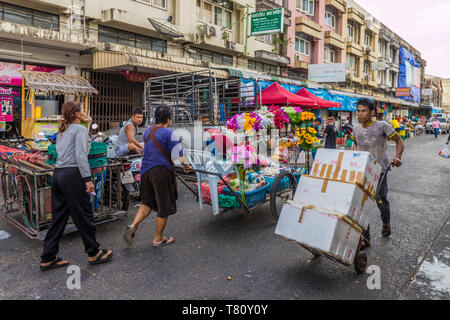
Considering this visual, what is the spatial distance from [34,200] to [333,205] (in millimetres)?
3740

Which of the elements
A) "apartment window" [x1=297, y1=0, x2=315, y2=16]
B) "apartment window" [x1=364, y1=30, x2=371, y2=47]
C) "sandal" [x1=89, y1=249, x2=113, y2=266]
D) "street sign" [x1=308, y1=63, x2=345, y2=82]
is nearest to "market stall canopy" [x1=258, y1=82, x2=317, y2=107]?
"sandal" [x1=89, y1=249, x2=113, y2=266]

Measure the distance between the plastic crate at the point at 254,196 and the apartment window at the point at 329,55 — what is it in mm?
26569

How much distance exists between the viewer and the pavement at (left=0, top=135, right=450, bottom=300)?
3.24 m

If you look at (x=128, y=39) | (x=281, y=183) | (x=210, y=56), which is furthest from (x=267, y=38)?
(x=281, y=183)

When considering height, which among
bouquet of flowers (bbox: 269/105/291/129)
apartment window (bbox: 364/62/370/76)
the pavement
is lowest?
the pavement

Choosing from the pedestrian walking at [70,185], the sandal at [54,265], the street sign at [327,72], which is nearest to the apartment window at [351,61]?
the street sign at [327,72]

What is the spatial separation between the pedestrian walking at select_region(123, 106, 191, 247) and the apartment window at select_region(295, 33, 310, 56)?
23103 mm

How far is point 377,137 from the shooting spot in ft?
14.7

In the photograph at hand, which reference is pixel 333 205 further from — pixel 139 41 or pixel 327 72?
pixel 327 72

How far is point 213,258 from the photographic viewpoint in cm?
404

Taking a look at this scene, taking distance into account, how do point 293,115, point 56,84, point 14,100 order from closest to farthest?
point 293,115, point 56,84, point 14,100

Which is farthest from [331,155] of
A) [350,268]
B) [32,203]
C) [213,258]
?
[32,203]

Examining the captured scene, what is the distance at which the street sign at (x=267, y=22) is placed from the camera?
1630cm

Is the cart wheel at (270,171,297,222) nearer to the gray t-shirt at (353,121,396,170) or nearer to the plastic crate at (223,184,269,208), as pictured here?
the plastic crate at (223,184,269,208)
